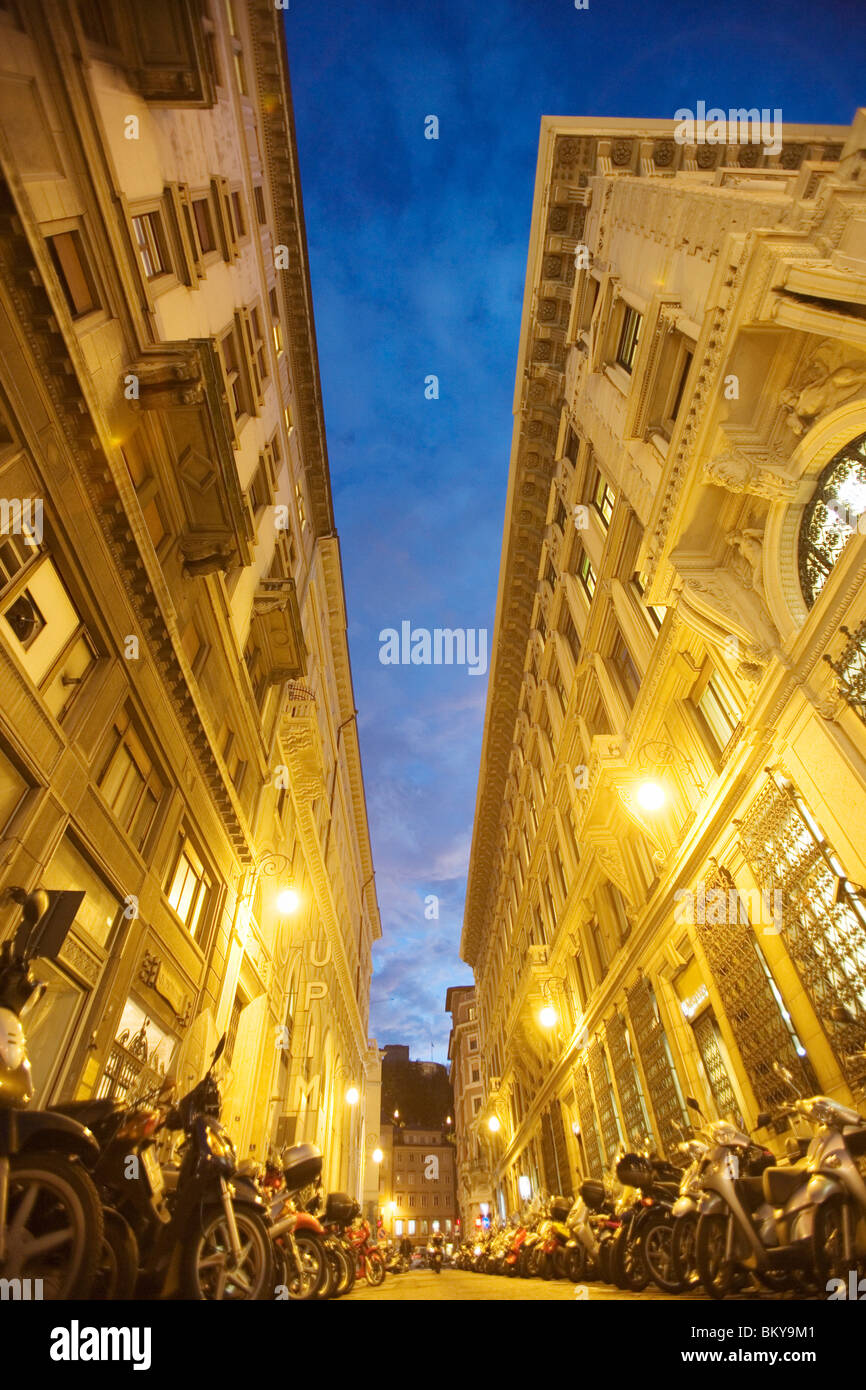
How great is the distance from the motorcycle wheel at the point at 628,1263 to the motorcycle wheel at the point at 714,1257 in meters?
2.03

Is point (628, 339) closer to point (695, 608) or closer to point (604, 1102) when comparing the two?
point (695, 608)

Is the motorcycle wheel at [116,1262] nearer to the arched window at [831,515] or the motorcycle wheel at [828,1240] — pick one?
→ the motorcycle wheel at [828,1240]

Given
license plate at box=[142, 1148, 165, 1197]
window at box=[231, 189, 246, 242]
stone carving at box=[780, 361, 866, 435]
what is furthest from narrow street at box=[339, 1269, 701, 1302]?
window at box=[231, 189, 246, 242]

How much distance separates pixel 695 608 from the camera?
1089cm

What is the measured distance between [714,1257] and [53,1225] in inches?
236

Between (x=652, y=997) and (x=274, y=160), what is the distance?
25.1 metres

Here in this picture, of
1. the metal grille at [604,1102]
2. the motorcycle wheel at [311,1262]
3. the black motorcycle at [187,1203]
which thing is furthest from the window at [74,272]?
the metal grille at [604,1102]

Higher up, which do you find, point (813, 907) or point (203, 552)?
point (203, 552)

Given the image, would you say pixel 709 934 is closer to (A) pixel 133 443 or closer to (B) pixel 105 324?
(A) pixel 133 443

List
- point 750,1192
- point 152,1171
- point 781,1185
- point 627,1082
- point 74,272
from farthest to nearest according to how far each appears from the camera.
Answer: point 627,1082
point 74,272
point 750,1192
point 781,1185
point 152,1171

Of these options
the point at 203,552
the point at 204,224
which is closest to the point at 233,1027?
the point at 203,552

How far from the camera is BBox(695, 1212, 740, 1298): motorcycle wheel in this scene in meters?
5.81

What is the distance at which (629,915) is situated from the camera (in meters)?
16.1

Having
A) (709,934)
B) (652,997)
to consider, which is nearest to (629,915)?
(652,997)
